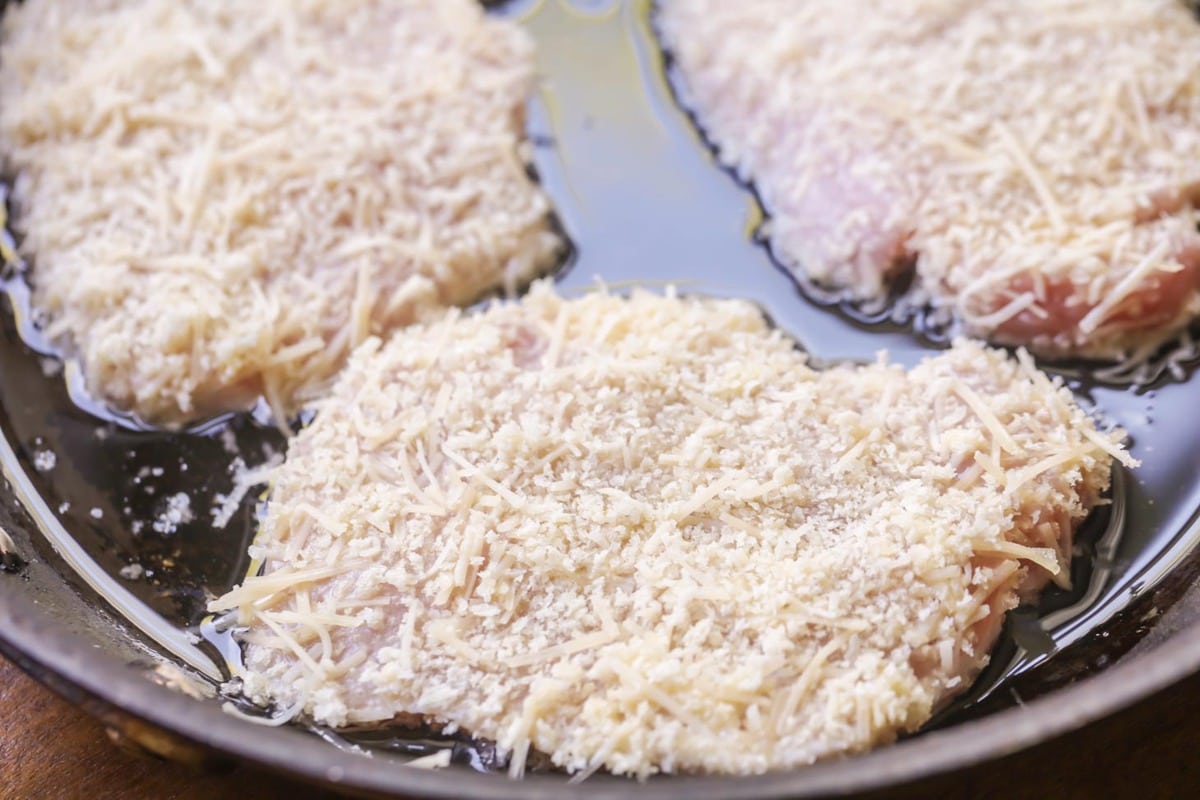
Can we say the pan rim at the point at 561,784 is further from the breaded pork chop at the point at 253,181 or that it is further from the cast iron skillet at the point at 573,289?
the breaded pork chop at the point at 253,181

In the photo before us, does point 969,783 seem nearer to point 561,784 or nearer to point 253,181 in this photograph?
point 561,784

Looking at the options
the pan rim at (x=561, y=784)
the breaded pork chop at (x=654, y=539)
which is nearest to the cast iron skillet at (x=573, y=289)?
the pan rim at (x=561, y=784)

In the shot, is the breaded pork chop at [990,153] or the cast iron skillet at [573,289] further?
the breaded pork chop at [990,153]

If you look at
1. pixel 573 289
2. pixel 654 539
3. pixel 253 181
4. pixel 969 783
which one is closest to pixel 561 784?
pixel 654 539

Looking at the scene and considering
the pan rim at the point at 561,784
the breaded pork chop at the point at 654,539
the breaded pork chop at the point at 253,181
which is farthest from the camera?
the breaded pork chop at the point at 253,181

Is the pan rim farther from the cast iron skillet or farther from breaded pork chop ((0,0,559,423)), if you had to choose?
breaded pork chop ((0,0,559,423))

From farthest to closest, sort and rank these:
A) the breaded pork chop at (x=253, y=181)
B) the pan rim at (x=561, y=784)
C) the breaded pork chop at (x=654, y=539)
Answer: the breaded pork chop at (x=253, y=181) < the breaded pork chop at (x=654, y=539) < the pan rim at (x=561, y=784)
